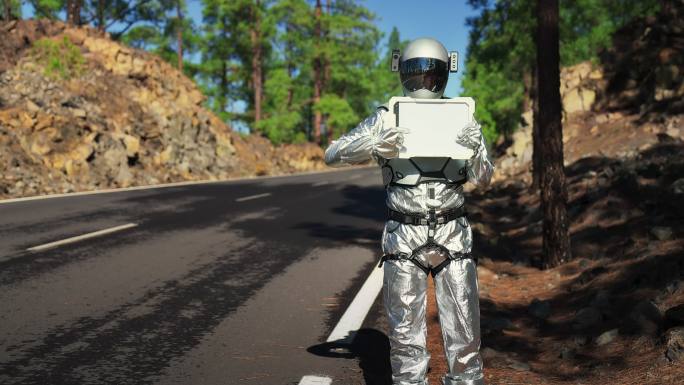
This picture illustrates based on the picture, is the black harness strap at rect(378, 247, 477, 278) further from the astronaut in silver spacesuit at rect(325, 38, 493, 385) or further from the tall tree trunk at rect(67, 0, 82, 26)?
the tall tree trunk at rect(67, 0, 82, 26)

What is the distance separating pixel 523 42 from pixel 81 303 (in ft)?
47.1

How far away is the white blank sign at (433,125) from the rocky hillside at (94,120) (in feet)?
53.0

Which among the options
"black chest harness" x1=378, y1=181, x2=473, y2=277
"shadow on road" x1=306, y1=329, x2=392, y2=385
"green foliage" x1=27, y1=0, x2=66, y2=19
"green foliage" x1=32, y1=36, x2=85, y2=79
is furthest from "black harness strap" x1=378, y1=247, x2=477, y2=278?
"green foliage" x1=27, y1=0, x2=66, y2=19

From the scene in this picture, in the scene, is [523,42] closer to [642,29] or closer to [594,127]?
[594,127]

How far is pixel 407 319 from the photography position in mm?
3701

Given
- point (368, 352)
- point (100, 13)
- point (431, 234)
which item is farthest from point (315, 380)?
point (100, 13)

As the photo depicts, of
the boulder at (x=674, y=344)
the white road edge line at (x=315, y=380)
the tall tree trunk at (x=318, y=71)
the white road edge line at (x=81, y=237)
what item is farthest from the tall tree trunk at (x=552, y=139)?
the tall tree trunk at (x=318, y=71)

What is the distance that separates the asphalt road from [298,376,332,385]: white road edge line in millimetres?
85

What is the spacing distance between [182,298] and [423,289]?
144 inches

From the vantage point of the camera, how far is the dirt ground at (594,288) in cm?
487

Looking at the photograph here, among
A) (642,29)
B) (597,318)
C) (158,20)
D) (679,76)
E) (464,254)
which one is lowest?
(597,318)

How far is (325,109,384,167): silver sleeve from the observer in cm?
363

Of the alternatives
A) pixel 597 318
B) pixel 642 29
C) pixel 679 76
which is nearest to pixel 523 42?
pixel 679 76

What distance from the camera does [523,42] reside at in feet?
57.9
